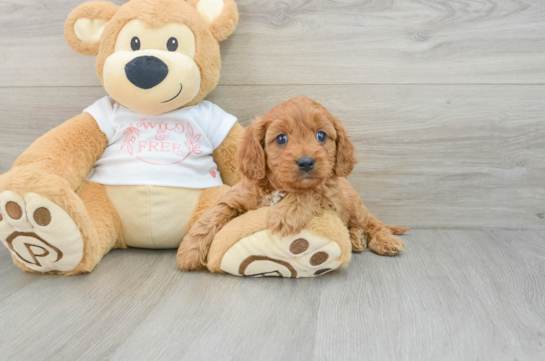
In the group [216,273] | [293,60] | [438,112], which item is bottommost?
[216,273]

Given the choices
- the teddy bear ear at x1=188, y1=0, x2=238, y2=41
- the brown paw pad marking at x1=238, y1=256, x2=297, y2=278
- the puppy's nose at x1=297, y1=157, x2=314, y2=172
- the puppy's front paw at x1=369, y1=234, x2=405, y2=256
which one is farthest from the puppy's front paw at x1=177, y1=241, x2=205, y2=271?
the teddy bear ear at x1=188, y1=0, x2=238, y2=41

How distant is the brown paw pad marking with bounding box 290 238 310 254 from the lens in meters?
0.93

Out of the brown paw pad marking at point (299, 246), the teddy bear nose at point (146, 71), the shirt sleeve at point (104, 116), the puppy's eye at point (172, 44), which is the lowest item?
the brown paw pad marking at point (299, 246)

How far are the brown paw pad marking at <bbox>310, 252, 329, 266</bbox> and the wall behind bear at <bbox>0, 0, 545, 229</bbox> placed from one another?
439 millimetres

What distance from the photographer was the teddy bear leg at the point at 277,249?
932mm

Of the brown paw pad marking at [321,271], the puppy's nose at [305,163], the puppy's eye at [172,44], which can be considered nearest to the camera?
the puppy's nose at [305,163]

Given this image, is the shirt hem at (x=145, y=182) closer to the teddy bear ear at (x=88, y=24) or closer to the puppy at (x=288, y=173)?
the puppy at (x=288, y=173)

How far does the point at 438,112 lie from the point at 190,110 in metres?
0.72

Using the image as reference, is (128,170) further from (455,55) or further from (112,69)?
(455,55)

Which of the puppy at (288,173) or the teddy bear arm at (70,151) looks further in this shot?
the teddy bear arm at (70,151)

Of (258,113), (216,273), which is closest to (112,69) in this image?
(258,113)

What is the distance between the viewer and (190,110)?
3.83 feet

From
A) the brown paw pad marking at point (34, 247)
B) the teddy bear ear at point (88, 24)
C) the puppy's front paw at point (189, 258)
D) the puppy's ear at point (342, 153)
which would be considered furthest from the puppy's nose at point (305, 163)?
the teddy bear ear at point (88, 24)

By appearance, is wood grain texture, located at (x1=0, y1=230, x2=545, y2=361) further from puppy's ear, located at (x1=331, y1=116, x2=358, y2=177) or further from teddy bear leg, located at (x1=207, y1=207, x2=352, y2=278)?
puppy's ear, located at (x1=331, y1=116, x2=358, y2=177)
